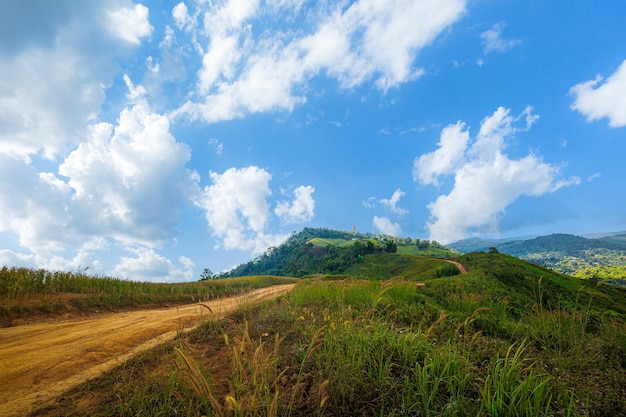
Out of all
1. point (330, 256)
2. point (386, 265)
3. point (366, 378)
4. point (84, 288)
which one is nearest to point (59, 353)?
point (366, 378)

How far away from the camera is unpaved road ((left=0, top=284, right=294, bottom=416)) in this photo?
5.39 metres

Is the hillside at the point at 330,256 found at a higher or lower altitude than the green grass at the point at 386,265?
higher

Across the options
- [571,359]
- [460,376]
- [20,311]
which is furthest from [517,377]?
[20,311]

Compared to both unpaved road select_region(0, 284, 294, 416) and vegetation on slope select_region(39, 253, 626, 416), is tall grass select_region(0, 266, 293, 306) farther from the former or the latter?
vegetation on slope select_region(39, 253, 626, 416)

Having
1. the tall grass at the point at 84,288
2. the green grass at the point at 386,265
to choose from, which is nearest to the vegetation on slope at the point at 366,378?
the tall grass at the point at 84,288

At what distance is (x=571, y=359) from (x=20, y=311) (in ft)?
63.6

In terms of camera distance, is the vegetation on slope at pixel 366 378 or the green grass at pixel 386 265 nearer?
the vegetation on slope at pixel 366 378

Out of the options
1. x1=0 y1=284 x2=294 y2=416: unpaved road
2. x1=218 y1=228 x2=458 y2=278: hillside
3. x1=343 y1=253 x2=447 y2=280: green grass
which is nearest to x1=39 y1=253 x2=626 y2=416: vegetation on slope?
x1=0 y1=284 x2=294 y2=416: unpaved road

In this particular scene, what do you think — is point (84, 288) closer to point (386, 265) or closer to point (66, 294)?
point (66, 294)

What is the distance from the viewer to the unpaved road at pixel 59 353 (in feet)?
17.7

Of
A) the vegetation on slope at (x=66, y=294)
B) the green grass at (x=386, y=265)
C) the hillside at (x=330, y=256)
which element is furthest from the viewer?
the hillside at (x=330, y=256)

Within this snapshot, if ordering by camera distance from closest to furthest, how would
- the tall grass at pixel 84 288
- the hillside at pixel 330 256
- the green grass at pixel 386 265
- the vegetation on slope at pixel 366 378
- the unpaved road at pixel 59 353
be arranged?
the vegetation on slope at pixel 366 378
the unpaved road at pixel 59 353
the tall grass at pixel 84 288
the green grass at pixel 386 265
the hillside at pixel 330 256

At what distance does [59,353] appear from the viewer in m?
7.43

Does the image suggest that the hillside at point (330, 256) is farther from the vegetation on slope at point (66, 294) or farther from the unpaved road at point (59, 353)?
the unpaved road at point (59, 353)
